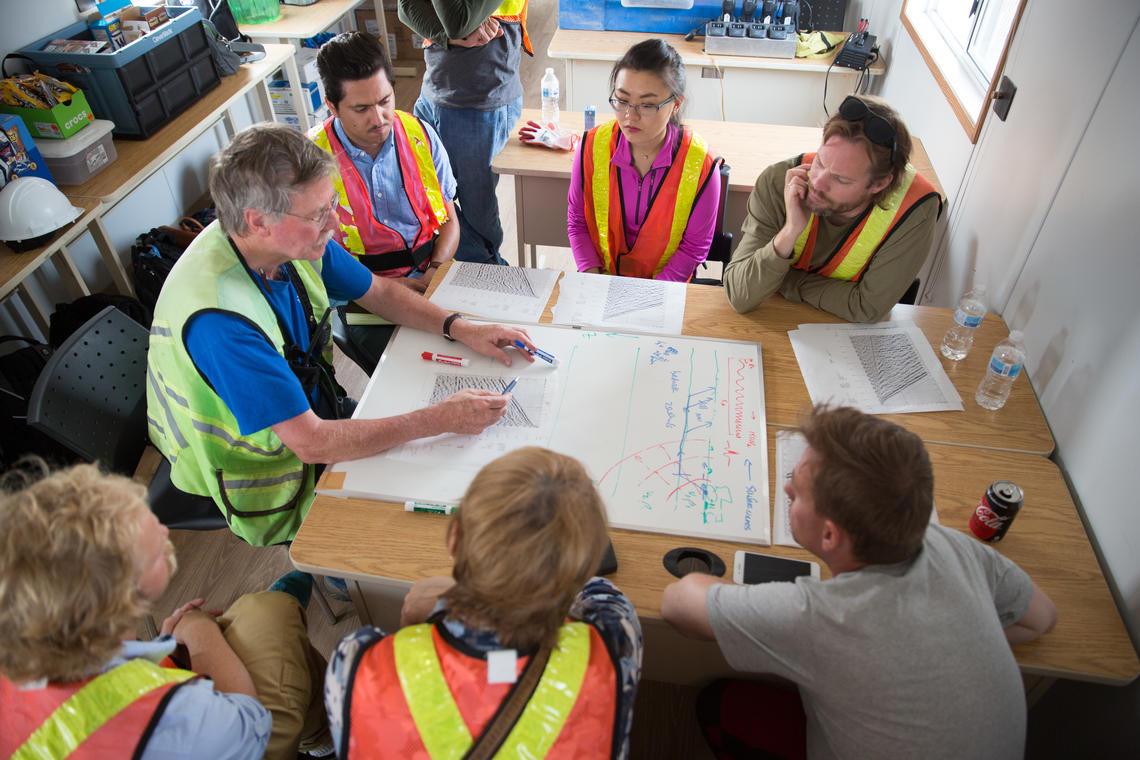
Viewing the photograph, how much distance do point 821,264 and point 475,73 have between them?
1.87m

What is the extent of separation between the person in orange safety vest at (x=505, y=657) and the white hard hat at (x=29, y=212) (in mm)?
2142

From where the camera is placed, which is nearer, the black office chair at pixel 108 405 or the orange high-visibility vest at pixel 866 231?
the black office chair at pixel 108 405

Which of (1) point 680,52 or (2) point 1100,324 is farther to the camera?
(1) point 680,52

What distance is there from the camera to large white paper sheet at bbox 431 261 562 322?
6.15 feet

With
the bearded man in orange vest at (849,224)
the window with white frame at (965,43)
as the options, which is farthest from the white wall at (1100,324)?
the window with white frame at (965,43)

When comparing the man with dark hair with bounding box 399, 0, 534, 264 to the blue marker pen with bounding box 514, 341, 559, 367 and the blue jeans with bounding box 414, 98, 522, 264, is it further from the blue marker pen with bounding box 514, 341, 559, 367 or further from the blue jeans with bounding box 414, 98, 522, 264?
the blue marker pen with bounding box 514, 341, 559, 367

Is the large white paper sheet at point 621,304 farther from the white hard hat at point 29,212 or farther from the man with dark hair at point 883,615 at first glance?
the white hard hat at point 29,212

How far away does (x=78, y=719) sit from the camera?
3.05 feet

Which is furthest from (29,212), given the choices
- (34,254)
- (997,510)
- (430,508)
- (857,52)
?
(857,52)

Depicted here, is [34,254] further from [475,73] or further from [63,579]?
[63,579]

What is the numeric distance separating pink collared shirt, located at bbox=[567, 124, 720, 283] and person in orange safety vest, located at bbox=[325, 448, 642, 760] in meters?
1.45

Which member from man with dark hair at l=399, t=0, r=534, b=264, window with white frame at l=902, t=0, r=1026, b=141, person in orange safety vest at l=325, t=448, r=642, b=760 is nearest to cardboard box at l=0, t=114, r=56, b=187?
man with dark hair at l=399, t=0, r=534, b=264

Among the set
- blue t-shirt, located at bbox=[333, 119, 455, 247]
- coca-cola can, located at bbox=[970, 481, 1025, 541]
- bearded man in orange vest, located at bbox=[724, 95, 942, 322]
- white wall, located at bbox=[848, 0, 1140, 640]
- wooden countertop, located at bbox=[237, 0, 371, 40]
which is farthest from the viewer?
wooden countertop, located at bbox=[237, 0, 371, 40]

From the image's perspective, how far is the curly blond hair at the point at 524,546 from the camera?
884mm
